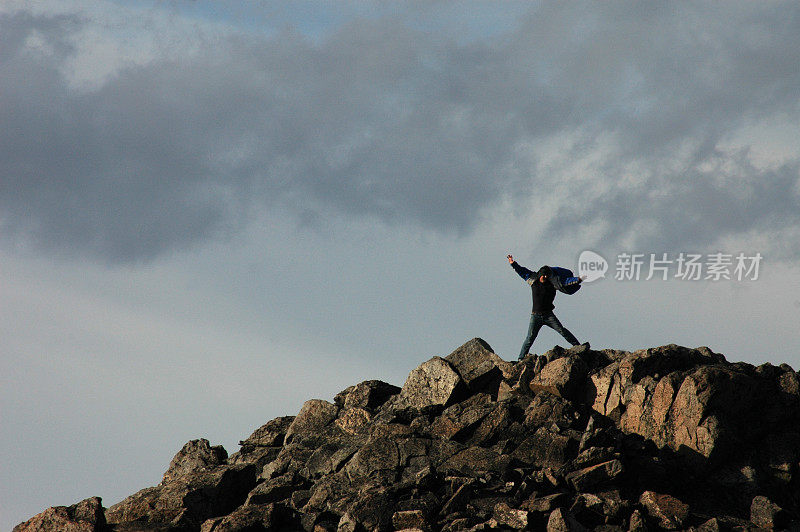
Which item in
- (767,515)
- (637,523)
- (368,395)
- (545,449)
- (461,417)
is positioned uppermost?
(368,395)

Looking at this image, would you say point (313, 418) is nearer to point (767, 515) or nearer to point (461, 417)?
point (461, 417)

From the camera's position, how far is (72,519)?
2603 centimetres

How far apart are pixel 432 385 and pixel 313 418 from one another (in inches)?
217

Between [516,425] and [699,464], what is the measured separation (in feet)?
18.9

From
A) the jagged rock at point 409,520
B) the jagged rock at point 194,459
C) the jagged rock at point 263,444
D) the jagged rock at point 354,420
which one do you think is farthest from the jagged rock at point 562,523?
the jagged rock at point 194,459

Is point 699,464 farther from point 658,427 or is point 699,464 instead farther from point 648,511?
point 648,511

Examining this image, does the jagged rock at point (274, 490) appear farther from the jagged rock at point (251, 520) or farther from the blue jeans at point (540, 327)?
the blue jeans at point (540, 327)

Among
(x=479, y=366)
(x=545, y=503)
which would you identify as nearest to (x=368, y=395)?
(x=479, y=366)

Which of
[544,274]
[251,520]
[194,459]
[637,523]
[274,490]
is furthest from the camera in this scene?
[194,459]

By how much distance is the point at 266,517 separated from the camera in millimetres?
24312

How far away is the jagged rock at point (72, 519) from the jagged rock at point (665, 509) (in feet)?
53.6

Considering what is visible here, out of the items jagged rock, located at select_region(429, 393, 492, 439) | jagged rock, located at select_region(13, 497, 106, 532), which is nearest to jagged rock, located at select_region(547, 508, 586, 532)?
jagged rock, located at select_region(429, 393, 492, 439)

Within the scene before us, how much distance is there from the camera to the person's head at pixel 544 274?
33031 millimetres

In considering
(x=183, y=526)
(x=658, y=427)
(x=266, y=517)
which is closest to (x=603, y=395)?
(x=658, y=427)
